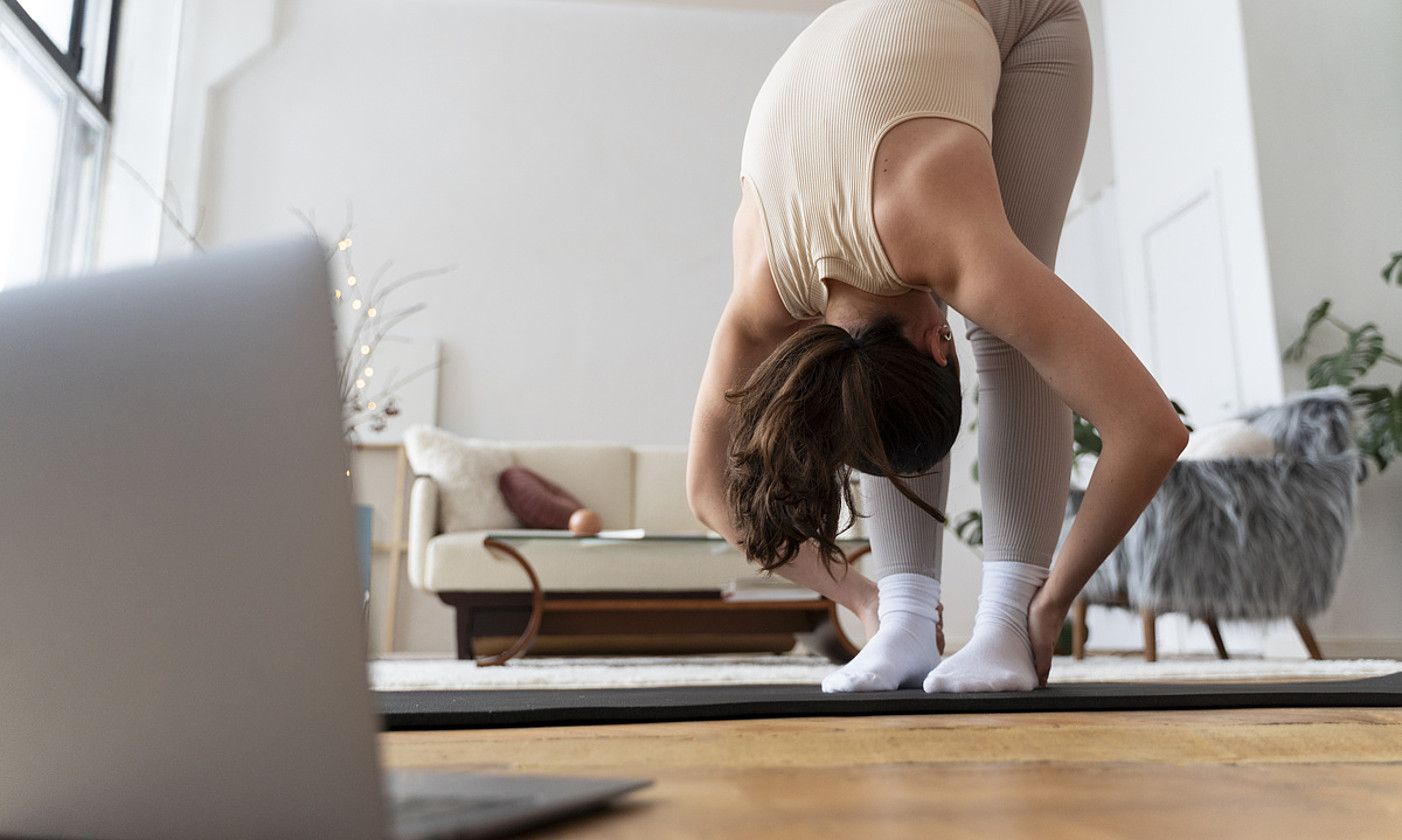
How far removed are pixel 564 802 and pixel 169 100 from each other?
5.69 meters

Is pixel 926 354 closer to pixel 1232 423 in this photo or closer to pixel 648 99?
pixel 1232 423

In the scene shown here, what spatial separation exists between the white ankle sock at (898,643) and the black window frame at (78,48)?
417 cm

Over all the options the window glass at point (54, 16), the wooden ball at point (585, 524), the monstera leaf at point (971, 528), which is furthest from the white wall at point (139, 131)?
the monstera leaf at point (971, 528)

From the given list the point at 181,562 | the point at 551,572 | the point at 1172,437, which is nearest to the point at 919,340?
the point at 1172,437

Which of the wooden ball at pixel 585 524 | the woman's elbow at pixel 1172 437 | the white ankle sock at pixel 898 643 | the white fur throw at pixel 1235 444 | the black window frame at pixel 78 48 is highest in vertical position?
the black window frame at pixel 78 48

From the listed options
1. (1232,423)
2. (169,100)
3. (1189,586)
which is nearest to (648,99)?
(169,100)

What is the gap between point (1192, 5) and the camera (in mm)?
4824

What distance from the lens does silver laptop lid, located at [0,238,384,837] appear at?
299 millimetres

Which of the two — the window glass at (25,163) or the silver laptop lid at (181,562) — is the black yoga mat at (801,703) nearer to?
the silver laptop lid at (181,562)

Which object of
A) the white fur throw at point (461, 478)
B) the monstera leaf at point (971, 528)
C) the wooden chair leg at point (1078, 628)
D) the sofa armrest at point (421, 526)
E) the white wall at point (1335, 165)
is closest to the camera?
the wooden chair leg at point (1078, 628)

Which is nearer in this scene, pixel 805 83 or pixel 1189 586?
pixel 805 83

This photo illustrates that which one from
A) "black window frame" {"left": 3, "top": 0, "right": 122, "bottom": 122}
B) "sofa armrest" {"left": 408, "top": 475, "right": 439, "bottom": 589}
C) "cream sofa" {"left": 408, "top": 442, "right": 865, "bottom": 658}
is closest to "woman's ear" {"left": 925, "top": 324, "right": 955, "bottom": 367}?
"cream sofa" {"left": 408, "top": 442, "right": 865, "bottom": 658}

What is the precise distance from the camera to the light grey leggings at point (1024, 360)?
1.27 meters

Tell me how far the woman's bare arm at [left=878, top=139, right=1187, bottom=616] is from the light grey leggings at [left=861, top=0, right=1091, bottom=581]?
15 cm
